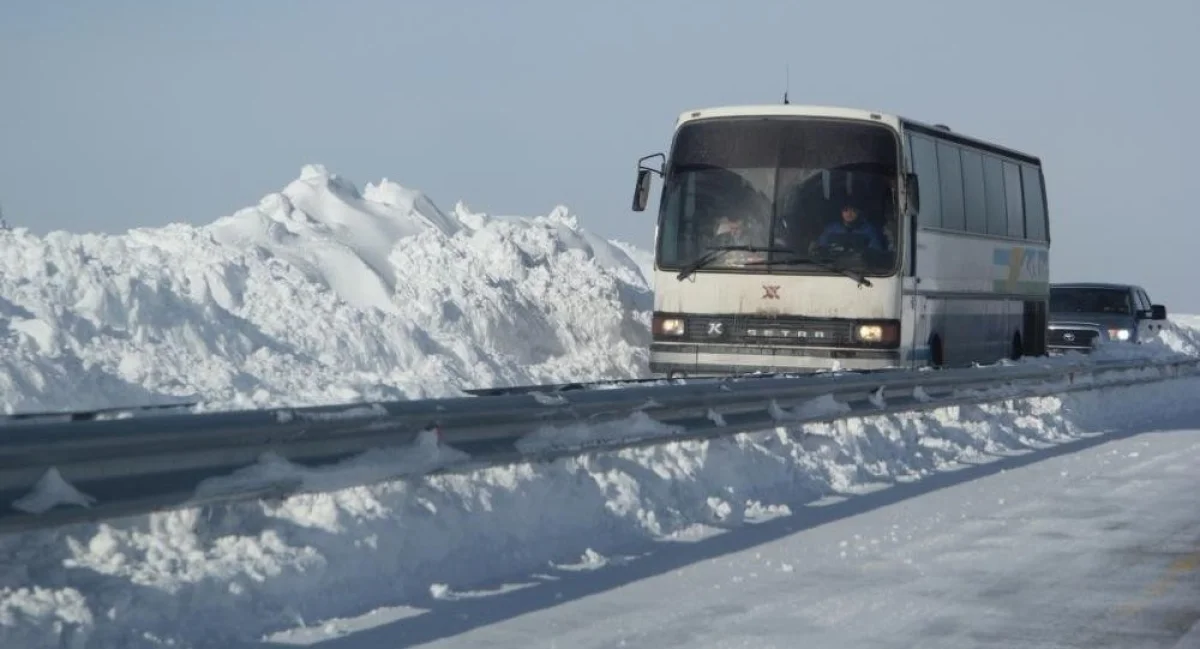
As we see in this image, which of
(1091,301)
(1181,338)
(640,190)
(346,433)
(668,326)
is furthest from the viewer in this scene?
(1181,338)

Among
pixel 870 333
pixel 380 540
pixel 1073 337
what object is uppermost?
pixel 1073 337

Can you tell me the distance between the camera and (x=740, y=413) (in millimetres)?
12828

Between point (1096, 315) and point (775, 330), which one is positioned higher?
point (1096, 315)

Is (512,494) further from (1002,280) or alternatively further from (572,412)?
(1002,280)

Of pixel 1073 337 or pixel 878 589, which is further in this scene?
pixel 1073 337

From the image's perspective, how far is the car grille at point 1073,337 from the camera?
35.2 meters

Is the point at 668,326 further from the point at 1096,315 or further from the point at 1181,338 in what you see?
the point at 1181,338

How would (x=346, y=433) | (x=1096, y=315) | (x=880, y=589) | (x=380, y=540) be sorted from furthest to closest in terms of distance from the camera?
(x=1096, y=315) → (x=880, y=589) → (x=346, y=433) → (x=380, y=540)

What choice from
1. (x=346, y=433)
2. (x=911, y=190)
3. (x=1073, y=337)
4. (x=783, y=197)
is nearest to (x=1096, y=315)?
(x=1073, y=337)

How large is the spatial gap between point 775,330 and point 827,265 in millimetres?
938

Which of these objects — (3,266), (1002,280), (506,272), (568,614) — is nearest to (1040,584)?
(568,614)

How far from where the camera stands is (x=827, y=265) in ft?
63.2

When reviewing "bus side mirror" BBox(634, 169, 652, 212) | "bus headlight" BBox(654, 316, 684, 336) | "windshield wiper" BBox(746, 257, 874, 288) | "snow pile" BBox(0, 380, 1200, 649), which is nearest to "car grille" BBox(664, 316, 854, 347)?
"bus headlight" BBox(654, 316, 684, 336)

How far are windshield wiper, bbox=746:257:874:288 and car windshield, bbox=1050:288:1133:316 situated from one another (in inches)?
727
